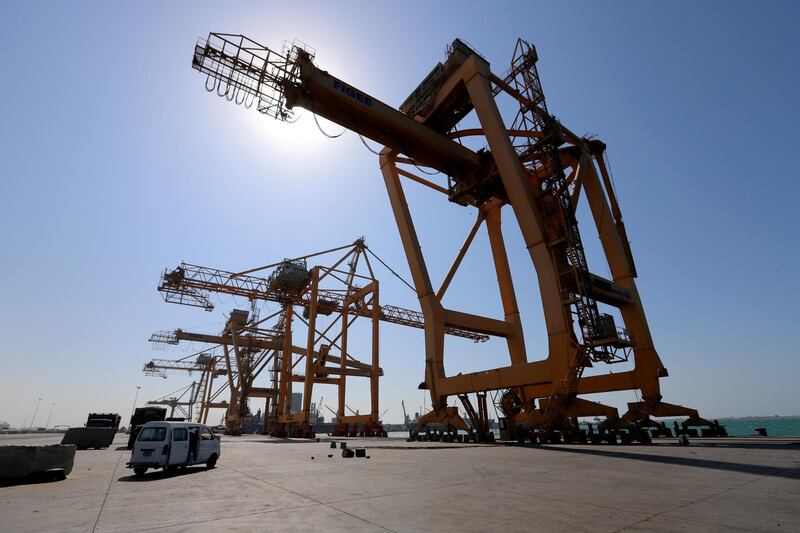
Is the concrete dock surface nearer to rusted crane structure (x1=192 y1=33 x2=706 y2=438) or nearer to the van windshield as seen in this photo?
the van windshield

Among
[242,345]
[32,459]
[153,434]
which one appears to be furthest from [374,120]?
[242,345]

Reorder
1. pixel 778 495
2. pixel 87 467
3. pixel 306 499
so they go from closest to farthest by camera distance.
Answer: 1. pixel 778 495
2. pixel 306 499
3. pixel 87 467

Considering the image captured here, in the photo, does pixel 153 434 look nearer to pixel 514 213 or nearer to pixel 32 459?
pixel 32 459

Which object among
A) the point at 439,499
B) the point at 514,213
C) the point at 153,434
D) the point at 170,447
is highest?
the point at 514,213

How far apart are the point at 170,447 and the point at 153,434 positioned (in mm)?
749

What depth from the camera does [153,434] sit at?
37.7 feet

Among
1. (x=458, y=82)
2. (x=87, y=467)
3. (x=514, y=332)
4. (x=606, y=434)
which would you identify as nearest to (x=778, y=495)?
(x=606, y=434)

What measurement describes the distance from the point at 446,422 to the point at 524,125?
1953 cm

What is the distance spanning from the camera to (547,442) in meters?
19.8

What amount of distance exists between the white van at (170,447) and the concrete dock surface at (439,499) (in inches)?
18.9

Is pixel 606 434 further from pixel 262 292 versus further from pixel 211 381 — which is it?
pixel 211 381

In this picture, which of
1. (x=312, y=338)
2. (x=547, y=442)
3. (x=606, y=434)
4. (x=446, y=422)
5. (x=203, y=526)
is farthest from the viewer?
(x=312, y=338)

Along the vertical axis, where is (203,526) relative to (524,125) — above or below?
below

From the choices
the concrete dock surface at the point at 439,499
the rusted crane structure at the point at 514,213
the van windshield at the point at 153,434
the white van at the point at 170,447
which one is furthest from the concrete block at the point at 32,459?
the rusted crane structure at the point at 514,213
